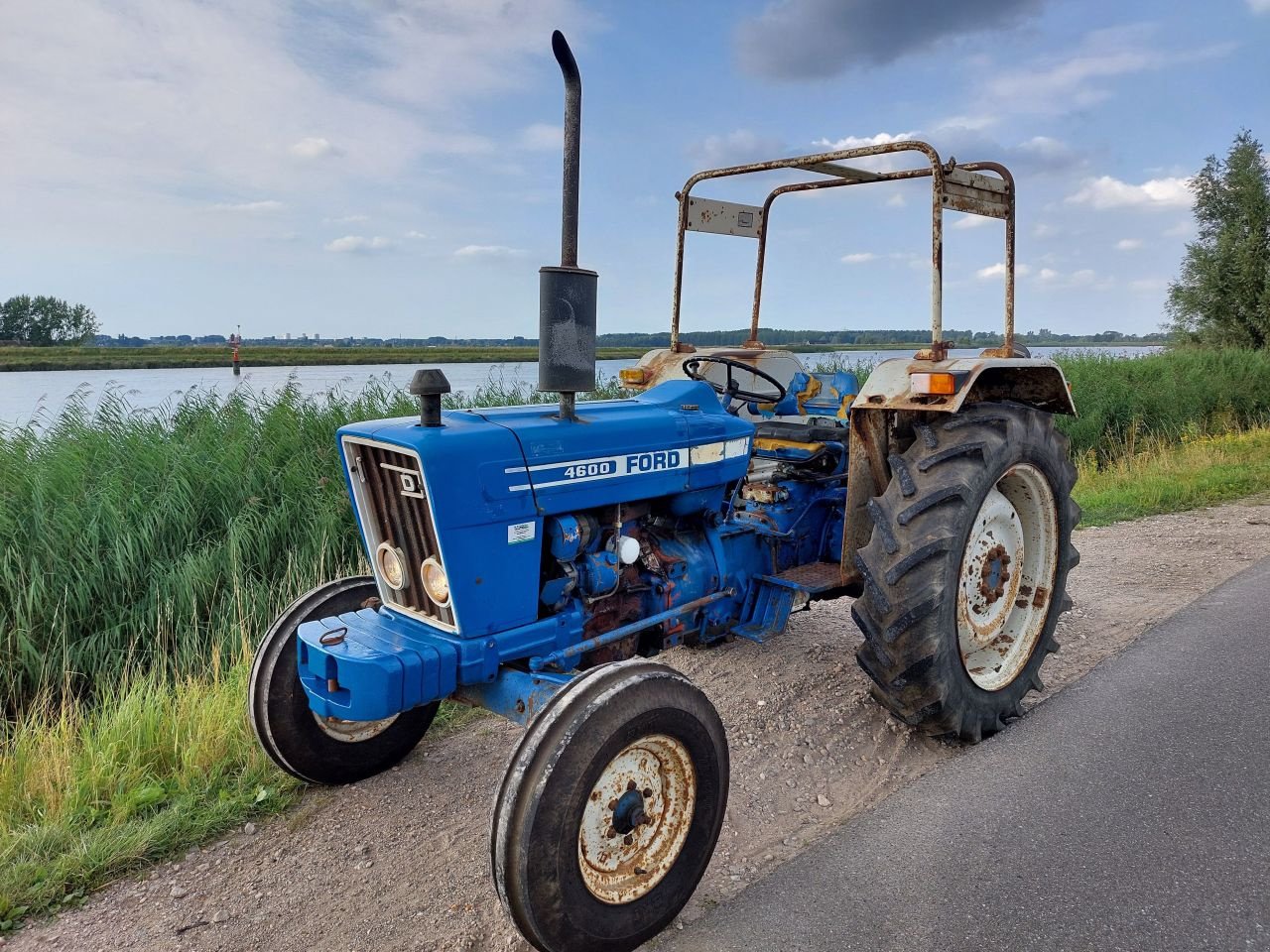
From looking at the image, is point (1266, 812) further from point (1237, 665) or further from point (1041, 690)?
point (1237, 665)

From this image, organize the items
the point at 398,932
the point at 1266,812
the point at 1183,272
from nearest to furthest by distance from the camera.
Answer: the point at 398,932, the point at 1266,812, the point at 1183,272

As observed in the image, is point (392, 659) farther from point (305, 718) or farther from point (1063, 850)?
point (1063, 850)

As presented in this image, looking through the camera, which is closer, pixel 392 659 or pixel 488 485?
pixel 392 659

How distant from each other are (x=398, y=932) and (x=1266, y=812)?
255 centimetres

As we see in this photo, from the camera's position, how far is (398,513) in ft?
8.44

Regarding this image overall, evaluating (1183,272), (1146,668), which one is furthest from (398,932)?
(1183,272)

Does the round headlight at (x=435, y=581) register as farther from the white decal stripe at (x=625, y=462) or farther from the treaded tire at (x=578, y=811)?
the treaded tire at (x=578, y=811)

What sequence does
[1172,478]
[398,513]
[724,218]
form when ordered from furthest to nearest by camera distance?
[1172,478], [724,218], [398,513]

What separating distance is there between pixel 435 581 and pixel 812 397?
2613 mm

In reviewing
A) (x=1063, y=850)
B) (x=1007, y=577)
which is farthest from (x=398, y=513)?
(x=1007, y=577)

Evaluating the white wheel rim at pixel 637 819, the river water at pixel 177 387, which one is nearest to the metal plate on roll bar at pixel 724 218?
the river water at pixel 177 387

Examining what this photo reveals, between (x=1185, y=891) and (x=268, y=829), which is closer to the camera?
(x=1185, y=891)

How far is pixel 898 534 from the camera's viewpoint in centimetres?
300

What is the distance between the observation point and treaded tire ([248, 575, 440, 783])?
Answer: 282 centimetres
